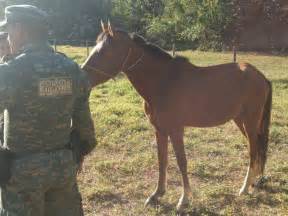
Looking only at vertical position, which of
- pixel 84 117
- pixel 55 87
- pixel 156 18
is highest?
pixel 55 87

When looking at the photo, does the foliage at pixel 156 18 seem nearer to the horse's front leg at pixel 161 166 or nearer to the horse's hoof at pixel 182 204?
the horse's front leg at pixel 161 166

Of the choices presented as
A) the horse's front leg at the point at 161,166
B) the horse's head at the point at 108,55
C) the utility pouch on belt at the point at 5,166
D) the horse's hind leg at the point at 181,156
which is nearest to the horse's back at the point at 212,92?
the horse's hind leg at the point at 181,156

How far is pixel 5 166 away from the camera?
285 cm

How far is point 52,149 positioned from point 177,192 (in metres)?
3.20

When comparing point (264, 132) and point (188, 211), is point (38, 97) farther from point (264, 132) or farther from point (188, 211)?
point (264, 132)

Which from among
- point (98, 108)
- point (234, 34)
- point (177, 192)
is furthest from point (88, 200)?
point (234, 34)

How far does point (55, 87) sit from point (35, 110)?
18 cm

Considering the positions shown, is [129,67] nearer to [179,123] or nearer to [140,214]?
[179,123]

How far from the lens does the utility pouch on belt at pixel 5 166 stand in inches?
112

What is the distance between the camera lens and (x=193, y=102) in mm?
5469

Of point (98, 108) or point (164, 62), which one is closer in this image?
point (164, 62)

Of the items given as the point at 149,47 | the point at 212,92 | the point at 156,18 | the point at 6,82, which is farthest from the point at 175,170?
the point at 156,18

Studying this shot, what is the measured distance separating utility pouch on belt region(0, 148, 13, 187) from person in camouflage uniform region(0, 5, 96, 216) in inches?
1.0

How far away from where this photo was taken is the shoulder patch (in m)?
2.79
